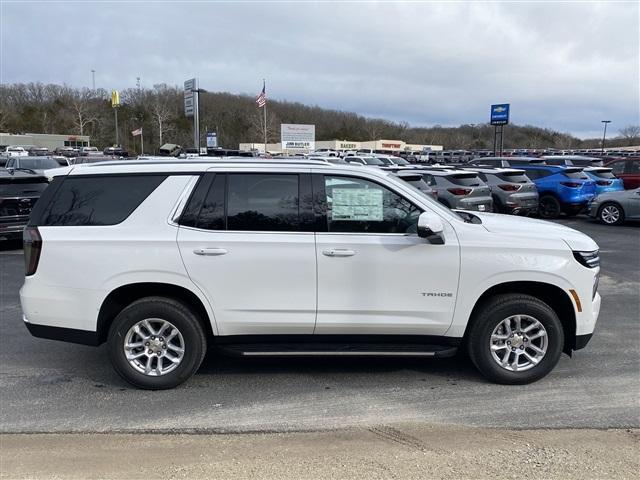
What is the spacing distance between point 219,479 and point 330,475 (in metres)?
0.64

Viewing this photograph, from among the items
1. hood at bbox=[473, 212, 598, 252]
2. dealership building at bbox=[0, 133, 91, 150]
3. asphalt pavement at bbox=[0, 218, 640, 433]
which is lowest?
asphalt pavement at bbox=[0, 218, 640, 433]

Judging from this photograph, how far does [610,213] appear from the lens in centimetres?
1487

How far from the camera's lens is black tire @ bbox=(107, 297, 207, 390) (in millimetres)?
4207

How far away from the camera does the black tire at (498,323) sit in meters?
4.25

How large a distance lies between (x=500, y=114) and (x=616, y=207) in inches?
1021

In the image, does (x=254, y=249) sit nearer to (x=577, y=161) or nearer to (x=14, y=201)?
(x=14, y=201)

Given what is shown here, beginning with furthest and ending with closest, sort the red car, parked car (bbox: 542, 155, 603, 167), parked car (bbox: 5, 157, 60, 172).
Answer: parked car (bbox: 542, 155, 603, 167) → parked car (bbox: 5, 157, 60, 172) → the red car

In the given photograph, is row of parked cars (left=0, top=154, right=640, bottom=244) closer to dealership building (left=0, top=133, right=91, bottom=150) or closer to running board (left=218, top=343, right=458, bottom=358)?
running board (left=218, top=343, right=458, bottom=358)

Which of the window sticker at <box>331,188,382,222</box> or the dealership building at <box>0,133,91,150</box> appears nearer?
the window sticker at <box>331,188,382,222</box>

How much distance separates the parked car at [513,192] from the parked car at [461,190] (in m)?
1.02

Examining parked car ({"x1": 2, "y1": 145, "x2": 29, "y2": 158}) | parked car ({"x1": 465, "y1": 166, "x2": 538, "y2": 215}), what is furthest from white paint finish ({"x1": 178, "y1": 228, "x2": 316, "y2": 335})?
parked car ({"x1": 2, "y1": 145, "x2": 29, "y2": 158})

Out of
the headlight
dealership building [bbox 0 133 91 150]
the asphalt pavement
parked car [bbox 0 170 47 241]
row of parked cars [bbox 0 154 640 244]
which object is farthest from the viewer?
dealership building [bbox 0 133 91 150]

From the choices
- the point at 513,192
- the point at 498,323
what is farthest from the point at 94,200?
the point at 513,192

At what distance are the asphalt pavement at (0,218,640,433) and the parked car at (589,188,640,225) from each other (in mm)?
10299
